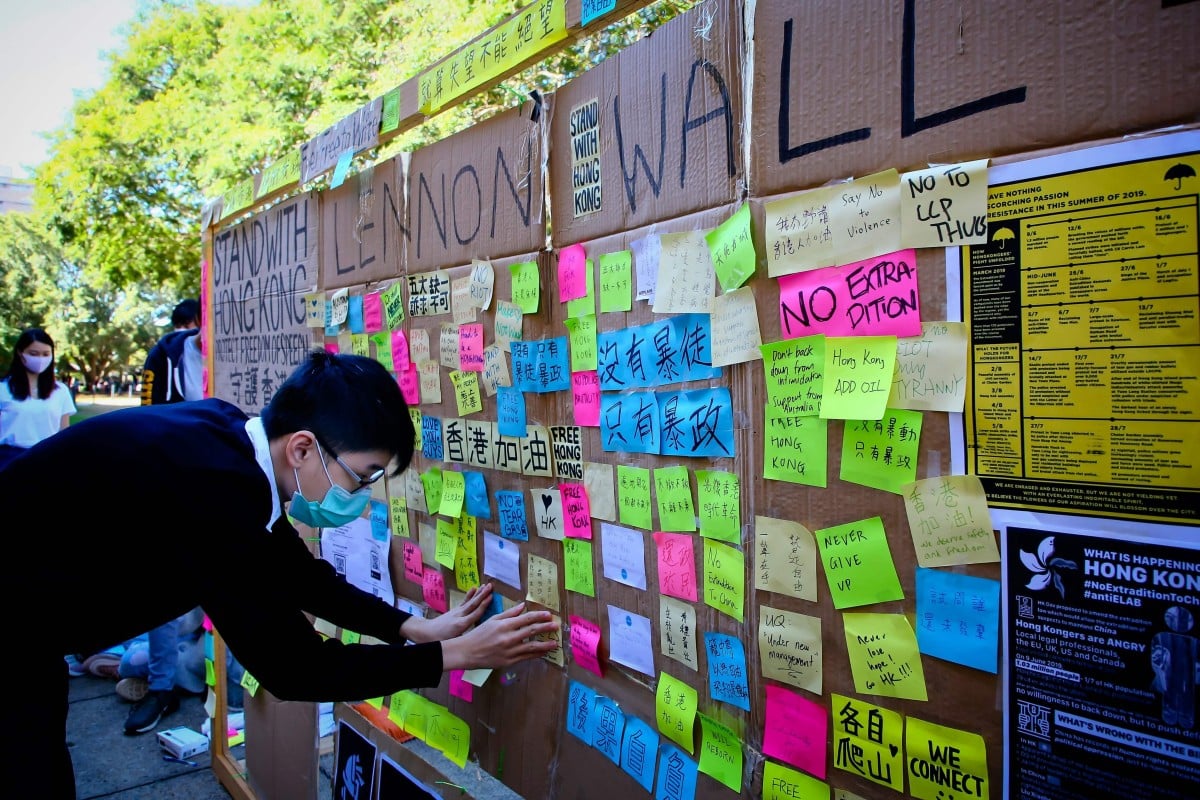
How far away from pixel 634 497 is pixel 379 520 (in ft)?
4.35

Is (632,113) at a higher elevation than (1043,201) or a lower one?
higher

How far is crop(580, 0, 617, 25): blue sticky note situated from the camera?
5.28 feet

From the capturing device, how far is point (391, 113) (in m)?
2.44

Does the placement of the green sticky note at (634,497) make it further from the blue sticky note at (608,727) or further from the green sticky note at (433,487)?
the green sticky note at (433,487)

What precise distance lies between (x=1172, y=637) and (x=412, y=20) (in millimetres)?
11082

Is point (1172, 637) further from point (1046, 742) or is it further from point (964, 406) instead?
point (964, 406)

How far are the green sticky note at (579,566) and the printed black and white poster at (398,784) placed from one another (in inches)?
35.9

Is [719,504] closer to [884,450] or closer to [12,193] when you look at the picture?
[884,450]

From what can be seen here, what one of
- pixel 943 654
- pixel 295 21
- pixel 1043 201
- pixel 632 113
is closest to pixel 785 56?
pixel 632 113

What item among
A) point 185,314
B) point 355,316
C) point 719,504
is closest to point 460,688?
point 719,504

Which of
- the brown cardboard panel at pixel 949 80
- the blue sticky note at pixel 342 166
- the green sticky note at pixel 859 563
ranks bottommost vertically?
the green sticky note at pixel 859 563

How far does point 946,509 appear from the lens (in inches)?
45.6

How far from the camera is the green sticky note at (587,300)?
1.80 meters

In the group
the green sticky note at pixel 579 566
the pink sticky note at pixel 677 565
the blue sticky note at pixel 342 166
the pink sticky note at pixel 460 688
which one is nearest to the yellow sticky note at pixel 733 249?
the pink sticky note at pixel 677 565
